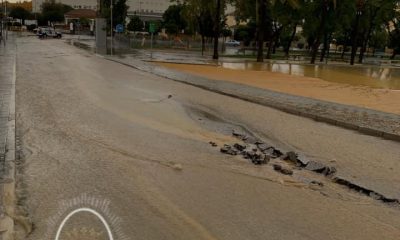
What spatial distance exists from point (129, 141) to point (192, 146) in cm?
129

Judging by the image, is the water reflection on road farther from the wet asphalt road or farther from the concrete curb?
the wet asphalt road

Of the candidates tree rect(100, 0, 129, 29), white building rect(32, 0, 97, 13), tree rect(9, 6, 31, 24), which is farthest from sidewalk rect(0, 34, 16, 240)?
white building rect(32, 0, 97, 13)

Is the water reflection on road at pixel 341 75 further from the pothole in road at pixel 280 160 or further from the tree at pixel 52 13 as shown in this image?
the tree at pixel 52 13

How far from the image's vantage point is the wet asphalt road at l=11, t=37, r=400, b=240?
6016 millimetres

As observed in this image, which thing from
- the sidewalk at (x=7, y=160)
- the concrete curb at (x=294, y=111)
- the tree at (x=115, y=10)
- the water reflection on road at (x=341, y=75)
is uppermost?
the tree at (x=115, y=10)

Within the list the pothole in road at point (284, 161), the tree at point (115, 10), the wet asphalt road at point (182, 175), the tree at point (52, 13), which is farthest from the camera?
the tree at point (52, 13)

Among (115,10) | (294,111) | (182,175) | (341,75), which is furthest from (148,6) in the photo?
(182,175)

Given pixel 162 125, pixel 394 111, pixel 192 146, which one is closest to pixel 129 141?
pixel 192 146

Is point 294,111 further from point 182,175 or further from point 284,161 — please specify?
point 182,175

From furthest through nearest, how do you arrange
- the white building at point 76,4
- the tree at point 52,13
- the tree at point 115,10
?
the white building at point 76,4
the tree at point 52,13
the tree at point 115,10

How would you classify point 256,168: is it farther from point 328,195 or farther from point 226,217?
point 226,217

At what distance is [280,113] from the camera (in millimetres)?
15672

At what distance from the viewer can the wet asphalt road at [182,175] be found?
6.02m

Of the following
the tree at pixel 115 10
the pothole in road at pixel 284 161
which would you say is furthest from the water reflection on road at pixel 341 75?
the tree at pixel 115 10
